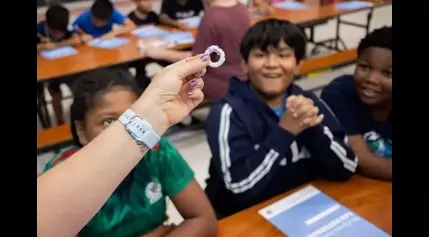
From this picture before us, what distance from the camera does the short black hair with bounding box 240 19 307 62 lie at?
166cm

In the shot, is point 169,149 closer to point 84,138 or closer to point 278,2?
point 84,138

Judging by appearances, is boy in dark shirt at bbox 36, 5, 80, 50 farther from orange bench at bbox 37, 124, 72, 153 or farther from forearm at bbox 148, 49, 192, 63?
orange bench at bbox 37, 124, 72, 153

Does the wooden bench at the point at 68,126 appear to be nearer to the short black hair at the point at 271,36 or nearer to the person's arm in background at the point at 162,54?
the person's arm in background at the point at 162,54

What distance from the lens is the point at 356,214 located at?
133 cm

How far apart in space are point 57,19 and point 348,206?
3.01 m

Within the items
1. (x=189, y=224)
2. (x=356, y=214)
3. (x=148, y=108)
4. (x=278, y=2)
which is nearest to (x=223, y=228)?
(x=189, y=224)

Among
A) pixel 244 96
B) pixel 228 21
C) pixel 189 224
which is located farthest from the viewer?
pixel 228 21

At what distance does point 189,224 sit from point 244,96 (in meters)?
0.52

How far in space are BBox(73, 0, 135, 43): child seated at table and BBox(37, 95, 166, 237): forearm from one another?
3104 millimetres

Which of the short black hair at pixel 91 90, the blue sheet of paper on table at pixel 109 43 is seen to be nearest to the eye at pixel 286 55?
the short black hair at pixel 91 90

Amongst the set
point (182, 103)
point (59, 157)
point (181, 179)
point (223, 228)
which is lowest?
point (223, 228)

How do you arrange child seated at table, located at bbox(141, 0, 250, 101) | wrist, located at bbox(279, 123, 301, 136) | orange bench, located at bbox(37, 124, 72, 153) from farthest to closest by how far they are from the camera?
child seated at table, located at bbox(141, 0, 250, 101) → orange bench, located at bbox(37, 124, 72, 153) → wrist, located at bbox(279, 123, 301, 136)

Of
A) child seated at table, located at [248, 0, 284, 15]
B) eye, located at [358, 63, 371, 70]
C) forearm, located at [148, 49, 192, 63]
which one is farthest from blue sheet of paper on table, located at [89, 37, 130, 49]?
eye, located at [358, 63, 371, 70]

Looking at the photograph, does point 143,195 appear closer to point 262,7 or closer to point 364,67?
point 364,67
